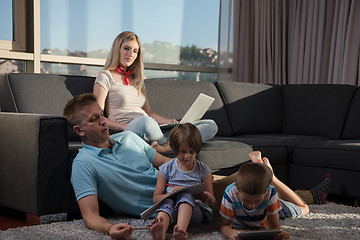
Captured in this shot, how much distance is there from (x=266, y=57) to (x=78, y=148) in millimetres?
3165

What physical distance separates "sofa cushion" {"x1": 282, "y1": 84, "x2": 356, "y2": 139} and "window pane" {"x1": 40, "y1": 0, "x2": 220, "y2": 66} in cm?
132

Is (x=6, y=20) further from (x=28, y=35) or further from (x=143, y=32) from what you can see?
(x=143, y=32)

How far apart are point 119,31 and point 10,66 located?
0.99 m

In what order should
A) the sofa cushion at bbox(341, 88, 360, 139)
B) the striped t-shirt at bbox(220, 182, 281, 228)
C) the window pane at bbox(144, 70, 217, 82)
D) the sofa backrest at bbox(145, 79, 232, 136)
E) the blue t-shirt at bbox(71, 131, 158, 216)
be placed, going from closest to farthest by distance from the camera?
the striped t-shirt at bbox(220, 182, 281, 228) < the blue t-shirt at bbox(71, 131, 158, 216) < the sofa backrest at bbox(145, 79, 232, 136) < the sofa cushion at bbox(341, 88, 360, 139) < the window pane at bbox(144, 70, 217, 82)

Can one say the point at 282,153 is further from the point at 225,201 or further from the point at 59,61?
the point at 59,61

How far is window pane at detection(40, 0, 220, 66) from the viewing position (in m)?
3.77

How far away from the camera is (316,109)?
3574 millimetres

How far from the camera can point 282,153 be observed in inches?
114

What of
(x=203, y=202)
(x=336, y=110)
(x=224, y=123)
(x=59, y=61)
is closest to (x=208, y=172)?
(x=203, y=202)

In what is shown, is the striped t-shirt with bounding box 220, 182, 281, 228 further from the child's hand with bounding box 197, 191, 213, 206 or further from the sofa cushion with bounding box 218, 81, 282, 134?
the sofa cushion with bounding box 218, 81, 282, 134

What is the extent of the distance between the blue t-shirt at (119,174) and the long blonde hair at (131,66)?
31.5 inches

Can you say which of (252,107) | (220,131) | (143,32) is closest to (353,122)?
(252,107)

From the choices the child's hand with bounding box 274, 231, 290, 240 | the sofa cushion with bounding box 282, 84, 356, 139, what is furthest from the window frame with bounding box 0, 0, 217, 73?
the child's hand with bounding box 274, 231, 290, 240

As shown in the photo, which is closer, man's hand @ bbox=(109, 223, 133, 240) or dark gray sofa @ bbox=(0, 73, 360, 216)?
man's hand @ bbox=(109, 223, 133, 240)
